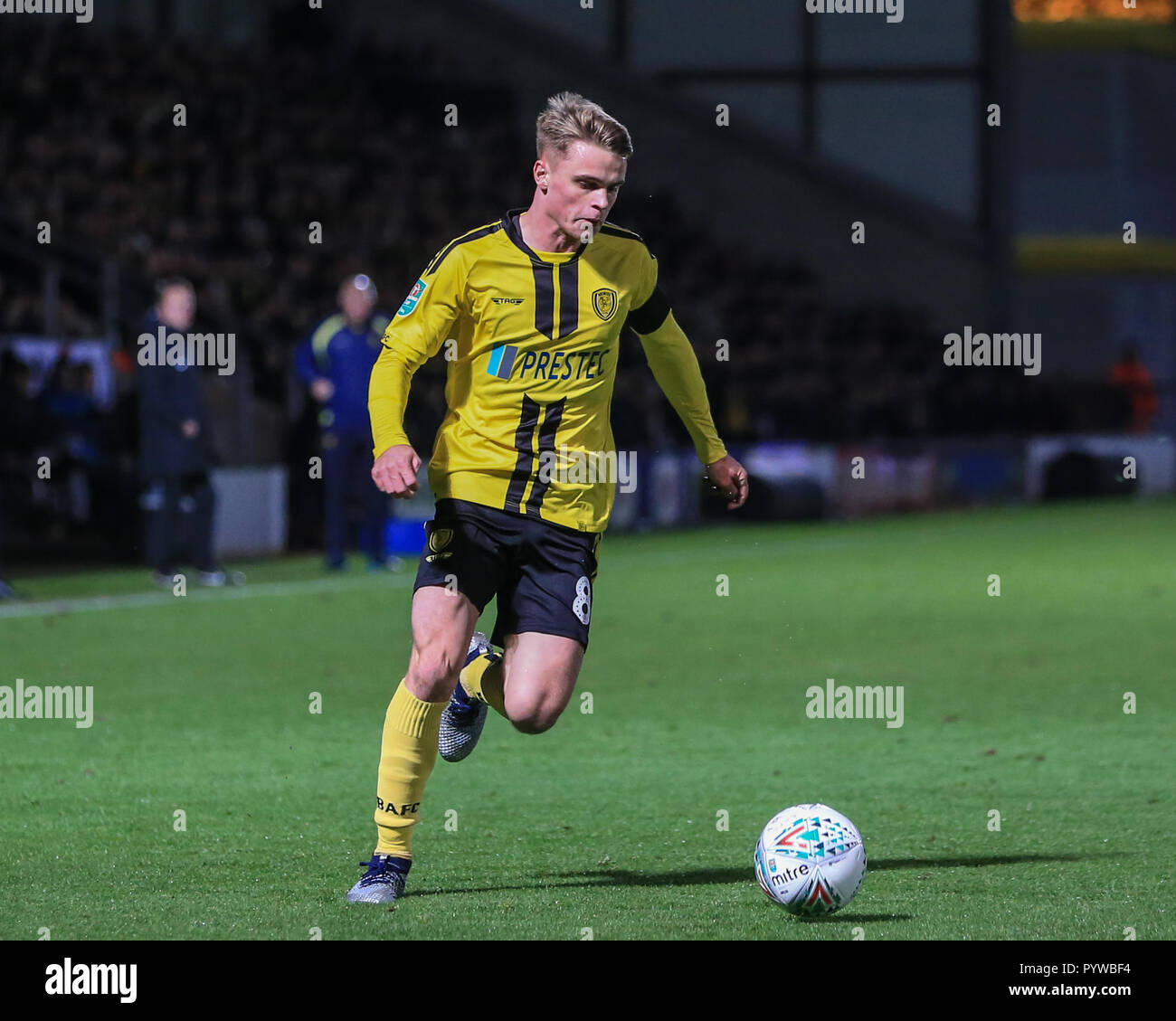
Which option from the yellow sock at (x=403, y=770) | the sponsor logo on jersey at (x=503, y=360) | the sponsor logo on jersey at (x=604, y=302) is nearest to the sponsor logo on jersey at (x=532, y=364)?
the sponsor logo on jersey at (x=503, y=360)

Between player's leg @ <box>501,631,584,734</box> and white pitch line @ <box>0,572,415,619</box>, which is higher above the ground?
player's leg @ <box>501,631,584,734</box>

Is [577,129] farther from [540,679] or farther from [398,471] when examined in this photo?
[540,679]

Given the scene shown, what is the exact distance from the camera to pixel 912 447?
25875mm

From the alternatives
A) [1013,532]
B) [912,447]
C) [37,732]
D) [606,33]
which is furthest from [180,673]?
[606,33]

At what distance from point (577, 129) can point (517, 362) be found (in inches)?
26.5

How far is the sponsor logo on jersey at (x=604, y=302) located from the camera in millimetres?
5895

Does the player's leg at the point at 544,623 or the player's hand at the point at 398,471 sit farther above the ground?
the player's hand at the point at 398,471

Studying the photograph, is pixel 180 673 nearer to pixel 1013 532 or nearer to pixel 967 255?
pixel 1013 532

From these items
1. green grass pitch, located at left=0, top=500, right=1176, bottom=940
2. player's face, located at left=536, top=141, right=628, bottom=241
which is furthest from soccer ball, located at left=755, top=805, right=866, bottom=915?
player's face, located at left=536, top=141, right=628, bottom=241

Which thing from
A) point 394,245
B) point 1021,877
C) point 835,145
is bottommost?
point 1021,877

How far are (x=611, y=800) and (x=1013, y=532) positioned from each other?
1484 centimetres

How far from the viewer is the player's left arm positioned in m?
6.20

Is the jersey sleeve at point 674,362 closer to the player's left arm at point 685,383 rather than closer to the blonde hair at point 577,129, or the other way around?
the player's left arm at point 685,383

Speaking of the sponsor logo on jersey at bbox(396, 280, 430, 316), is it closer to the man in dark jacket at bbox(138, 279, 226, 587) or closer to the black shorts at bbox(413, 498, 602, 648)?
the black shorts at bbox(413, 498, 602, 648)
